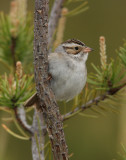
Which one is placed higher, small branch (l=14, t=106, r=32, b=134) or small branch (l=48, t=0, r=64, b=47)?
small branch (l=48, t=0, r=64, b=47)

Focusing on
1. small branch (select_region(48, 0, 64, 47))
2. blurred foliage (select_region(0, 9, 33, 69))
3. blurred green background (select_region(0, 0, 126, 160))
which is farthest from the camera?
blurred green background (select_region(0, 0, 126, 160))

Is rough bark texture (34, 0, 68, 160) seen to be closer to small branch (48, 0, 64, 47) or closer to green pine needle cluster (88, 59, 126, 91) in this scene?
green pine needle cluster (88, 59, 126, 91)

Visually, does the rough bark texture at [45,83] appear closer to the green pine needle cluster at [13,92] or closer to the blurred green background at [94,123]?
the green pine needle cluster at [13,92]

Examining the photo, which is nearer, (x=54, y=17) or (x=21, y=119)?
(x=21, y=119)

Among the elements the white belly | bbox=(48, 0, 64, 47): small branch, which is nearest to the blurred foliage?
bbox=(48, 0, 64, 47): small branch

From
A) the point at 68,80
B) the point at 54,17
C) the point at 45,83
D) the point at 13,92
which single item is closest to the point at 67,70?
the point at 68,80

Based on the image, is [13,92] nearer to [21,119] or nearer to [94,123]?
[21,119]

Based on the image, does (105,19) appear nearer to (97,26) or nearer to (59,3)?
(97,26)
